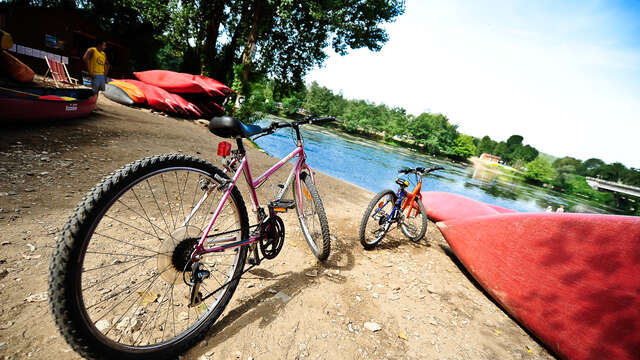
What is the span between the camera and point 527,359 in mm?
2199

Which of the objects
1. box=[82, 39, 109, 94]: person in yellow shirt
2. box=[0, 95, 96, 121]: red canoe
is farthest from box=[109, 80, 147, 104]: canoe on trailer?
box=[0, 95, 96, 121]: red canoe

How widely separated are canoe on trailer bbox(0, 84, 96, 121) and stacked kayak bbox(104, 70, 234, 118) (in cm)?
357

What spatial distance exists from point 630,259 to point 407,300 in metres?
2.12

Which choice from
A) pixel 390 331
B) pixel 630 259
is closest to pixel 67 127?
pixel 390 331

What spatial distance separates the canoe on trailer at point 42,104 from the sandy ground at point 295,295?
0.35 m

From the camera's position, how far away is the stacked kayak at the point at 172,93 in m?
9.06

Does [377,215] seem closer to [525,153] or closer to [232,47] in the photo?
[232,47]

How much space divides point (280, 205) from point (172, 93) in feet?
35.2

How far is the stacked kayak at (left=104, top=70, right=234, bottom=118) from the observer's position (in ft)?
29.7

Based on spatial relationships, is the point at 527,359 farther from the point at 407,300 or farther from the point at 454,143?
the point at 454,143

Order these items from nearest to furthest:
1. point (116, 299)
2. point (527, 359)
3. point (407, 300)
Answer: point (116, 299) → point (527, 359) → point (407, 300)

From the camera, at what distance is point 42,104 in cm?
436

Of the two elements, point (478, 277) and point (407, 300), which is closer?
point (407, 300)

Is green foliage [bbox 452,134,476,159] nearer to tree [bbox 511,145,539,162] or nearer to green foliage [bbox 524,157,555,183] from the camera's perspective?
green foliage [bbox 524,157,555,183]
